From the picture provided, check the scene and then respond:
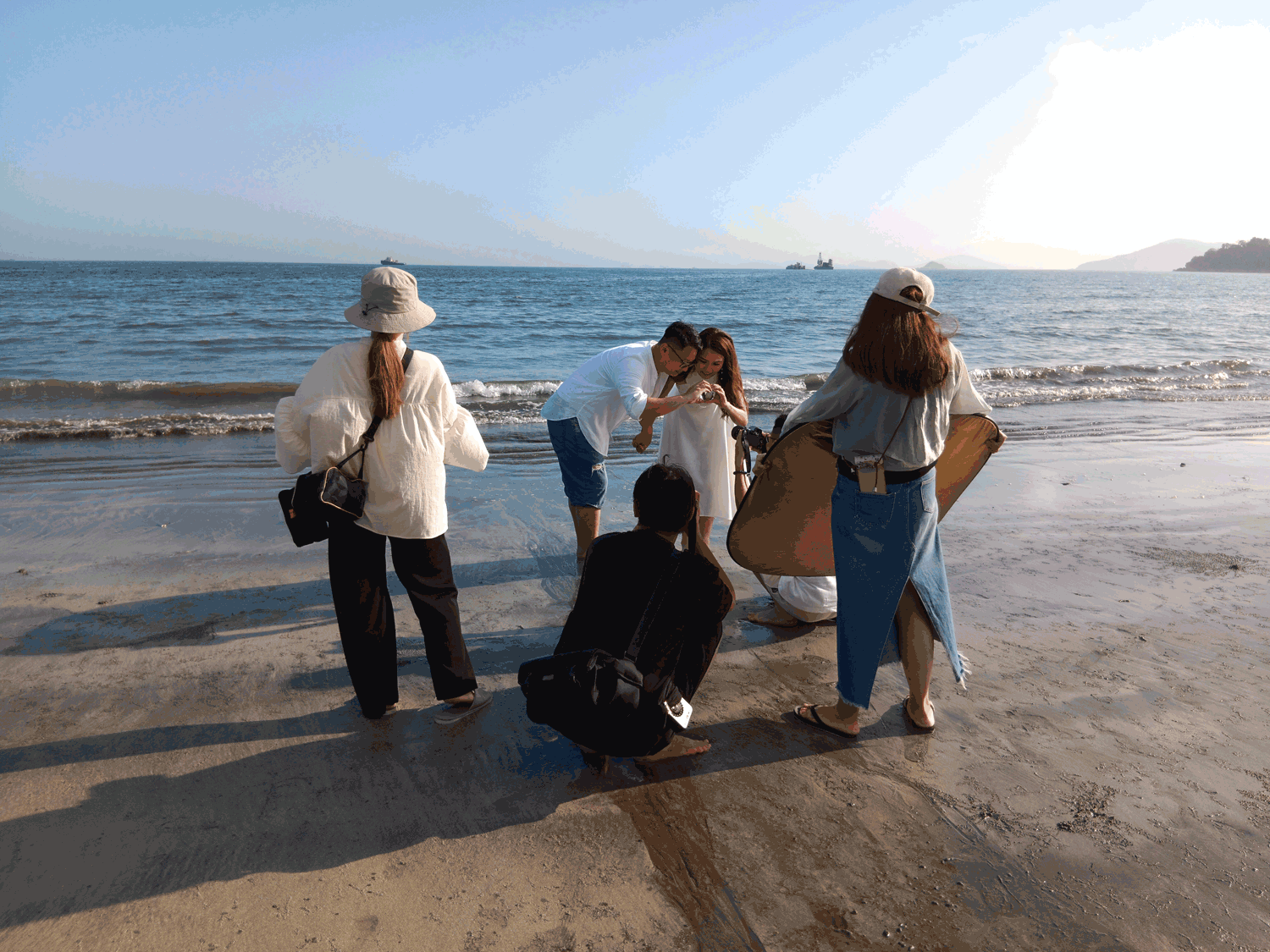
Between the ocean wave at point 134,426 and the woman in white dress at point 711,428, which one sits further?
the ocean wave at point 134,426

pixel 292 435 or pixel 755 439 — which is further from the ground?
pixel 292 435

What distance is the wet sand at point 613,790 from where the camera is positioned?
2021 mm

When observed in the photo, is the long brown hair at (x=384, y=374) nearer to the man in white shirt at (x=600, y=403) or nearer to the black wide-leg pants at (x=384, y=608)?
the black wide-leg pants at (x=384, y=608)

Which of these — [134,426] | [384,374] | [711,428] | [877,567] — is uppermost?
[384,374]

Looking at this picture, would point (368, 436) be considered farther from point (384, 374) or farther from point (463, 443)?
point (463, 443)

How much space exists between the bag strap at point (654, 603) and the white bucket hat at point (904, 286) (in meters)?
1.16

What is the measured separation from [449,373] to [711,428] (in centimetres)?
1348

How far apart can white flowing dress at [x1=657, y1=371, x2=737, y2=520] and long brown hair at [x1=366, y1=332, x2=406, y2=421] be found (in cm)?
167

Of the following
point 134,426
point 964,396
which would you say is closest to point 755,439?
point 964,396

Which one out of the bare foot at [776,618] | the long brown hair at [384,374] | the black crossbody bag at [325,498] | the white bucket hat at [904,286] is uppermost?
the white bucket hat at [904,286]

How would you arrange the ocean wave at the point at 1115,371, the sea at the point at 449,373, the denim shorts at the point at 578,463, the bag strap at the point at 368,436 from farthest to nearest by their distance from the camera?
the ocean wave at the point at 1115,371 → the sea at the point at 449,373 → the denim shorts at the point at 578,463 → the bag strap at the point at 368,436

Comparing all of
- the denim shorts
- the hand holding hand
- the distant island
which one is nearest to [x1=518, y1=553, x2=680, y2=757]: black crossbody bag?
the hand holding hand

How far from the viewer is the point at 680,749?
2781mm

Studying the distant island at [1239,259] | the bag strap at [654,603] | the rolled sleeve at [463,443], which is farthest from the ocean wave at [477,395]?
the distant island at [1239,259]
